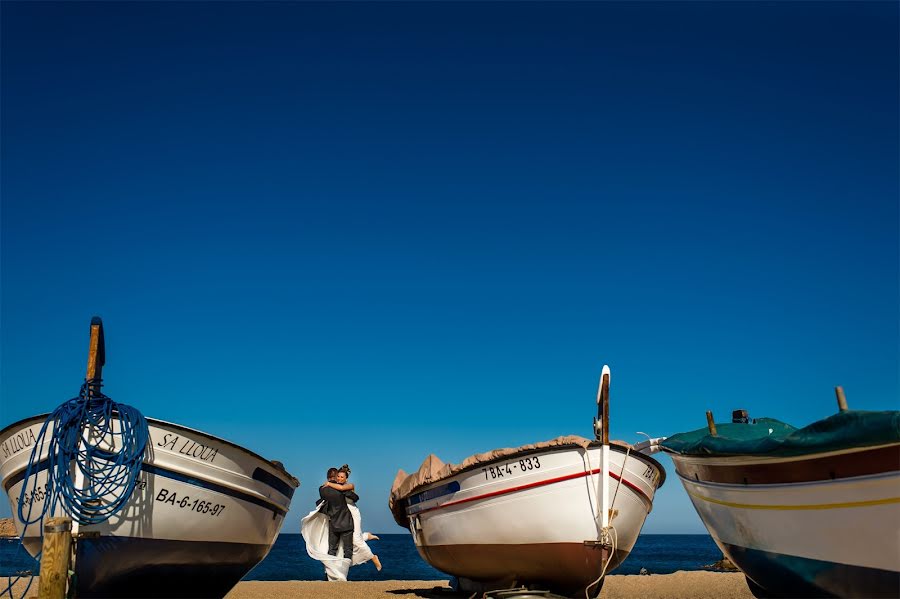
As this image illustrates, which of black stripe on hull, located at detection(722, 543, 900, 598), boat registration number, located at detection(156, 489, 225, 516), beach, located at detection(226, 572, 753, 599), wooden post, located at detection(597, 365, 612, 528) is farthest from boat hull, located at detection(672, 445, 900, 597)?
boat registration number, located at detection(156, 489, 225, 516)

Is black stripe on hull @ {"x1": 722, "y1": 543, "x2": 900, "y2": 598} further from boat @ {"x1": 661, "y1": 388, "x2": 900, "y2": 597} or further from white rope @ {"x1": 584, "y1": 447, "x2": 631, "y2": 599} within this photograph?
white rope @ {"x1": 584, "y1": 447, "x2": 631, "y2": 599}

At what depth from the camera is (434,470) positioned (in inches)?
469

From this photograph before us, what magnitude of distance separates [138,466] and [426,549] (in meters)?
5.38

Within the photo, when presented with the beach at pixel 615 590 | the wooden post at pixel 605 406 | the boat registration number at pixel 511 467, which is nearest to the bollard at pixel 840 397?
the wooden post at pixel 605 406

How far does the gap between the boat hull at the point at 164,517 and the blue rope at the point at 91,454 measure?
131 mm

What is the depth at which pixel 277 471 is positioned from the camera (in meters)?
10.7

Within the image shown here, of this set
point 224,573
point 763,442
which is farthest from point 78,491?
point 763,442

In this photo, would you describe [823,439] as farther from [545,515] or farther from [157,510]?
[157,510]

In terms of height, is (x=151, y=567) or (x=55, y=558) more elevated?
(x=55, y=558)

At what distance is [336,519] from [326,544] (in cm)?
76

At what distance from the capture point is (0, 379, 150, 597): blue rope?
26.8 ft

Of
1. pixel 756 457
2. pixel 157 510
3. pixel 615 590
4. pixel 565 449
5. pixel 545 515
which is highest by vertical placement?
pixel 565 449

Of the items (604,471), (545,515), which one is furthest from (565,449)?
(545,515)

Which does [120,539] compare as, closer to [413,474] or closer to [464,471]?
[464,471]
